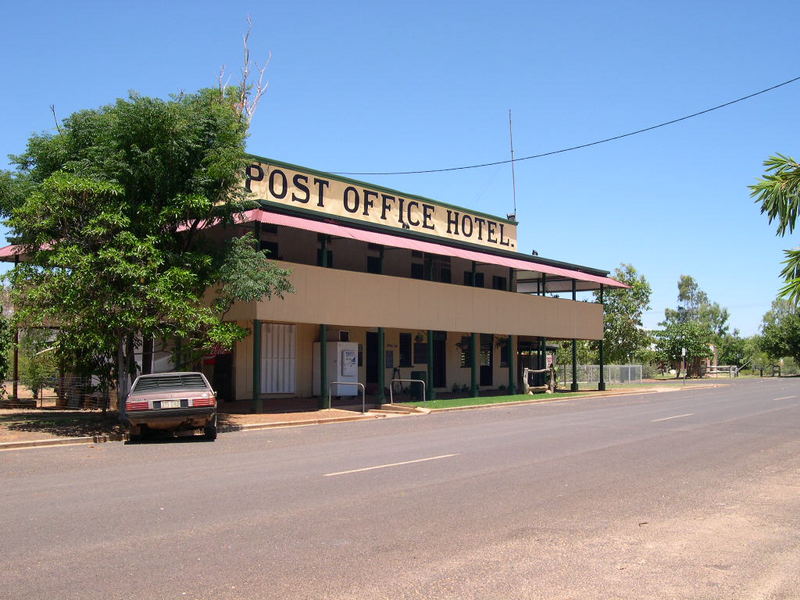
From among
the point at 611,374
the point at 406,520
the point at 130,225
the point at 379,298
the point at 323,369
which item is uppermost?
the point at 130,225

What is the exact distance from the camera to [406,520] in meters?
7.83

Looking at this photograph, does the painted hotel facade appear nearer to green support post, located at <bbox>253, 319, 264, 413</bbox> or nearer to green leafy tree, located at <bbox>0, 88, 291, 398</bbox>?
green support post, located at <bbox>253, 319, 264, 413</bbox>

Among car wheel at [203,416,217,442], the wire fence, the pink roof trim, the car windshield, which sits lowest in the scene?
car wheel at [203,416,217,442]

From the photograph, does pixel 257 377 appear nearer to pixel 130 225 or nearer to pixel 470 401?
pixel 130 225

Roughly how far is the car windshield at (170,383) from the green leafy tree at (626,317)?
46374mm

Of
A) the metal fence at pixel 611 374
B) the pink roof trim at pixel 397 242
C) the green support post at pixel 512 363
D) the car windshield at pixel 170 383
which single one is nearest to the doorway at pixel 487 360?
the green support post at pixel 512 363

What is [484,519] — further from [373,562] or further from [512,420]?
[512,420]

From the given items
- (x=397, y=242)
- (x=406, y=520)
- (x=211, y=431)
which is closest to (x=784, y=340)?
(x=397, y=242)

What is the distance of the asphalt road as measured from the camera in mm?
5770

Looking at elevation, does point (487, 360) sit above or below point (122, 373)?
above

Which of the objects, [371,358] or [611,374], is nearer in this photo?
[371,358]

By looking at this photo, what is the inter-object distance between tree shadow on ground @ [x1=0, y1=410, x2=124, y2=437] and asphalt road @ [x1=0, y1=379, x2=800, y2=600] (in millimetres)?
2331

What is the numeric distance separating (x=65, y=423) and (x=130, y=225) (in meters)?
5.30

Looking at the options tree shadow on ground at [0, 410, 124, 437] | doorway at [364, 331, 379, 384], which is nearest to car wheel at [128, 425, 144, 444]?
tree shadow on ground at [0, 410, 124, 437]
